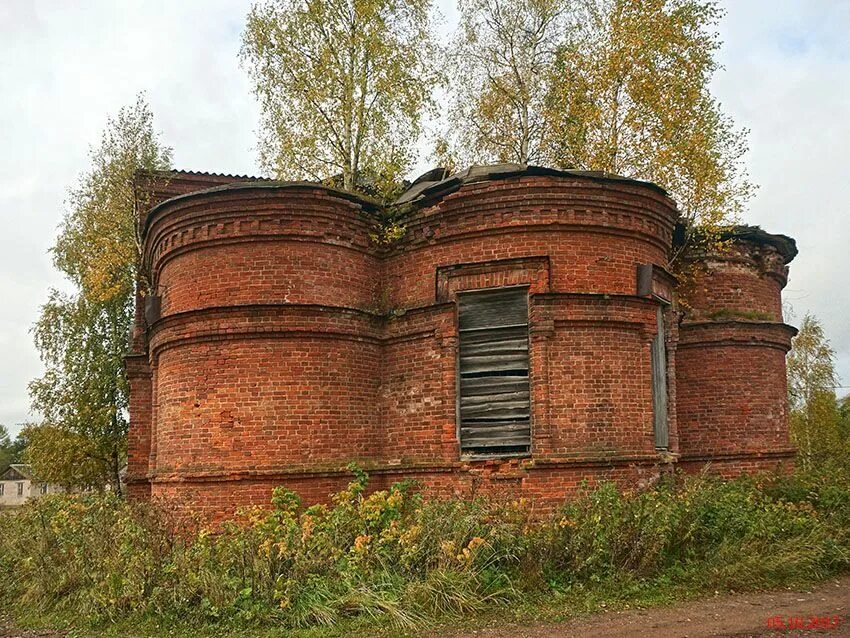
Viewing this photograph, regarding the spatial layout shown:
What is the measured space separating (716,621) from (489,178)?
20.1ft

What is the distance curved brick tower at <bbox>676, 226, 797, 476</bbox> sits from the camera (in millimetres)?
13312

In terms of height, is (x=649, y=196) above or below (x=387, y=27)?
below

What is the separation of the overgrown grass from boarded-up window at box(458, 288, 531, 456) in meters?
1.21

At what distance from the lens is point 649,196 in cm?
1025

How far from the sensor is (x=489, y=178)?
1001 centimetres

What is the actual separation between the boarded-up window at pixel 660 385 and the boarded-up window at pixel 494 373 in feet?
7.00

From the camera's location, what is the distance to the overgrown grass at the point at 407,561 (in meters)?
7.07

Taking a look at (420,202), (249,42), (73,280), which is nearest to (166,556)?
(420,202)

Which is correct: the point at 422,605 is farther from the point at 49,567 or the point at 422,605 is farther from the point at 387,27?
the point at 387,27

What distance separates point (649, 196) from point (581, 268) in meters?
1.58

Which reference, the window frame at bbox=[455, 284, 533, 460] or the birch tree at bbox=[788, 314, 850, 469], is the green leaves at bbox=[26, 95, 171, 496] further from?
the birch tree at bbox=[788, 314, 850, 469]

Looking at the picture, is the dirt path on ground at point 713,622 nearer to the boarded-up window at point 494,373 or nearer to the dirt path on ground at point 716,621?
the dirt path on ground at point 716,621

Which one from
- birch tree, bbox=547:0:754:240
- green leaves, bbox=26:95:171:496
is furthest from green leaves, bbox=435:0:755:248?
green leaves, bbox=26:95:171:496

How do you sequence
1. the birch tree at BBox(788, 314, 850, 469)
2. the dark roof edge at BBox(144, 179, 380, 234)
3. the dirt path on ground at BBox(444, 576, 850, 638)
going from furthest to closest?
the birch tree at BBox(788, 314, 850, 469), the dark roof edge at BBox(144, 179, 380, 234), the dirt path on ground at BBox(444, 576, 850, 638)
